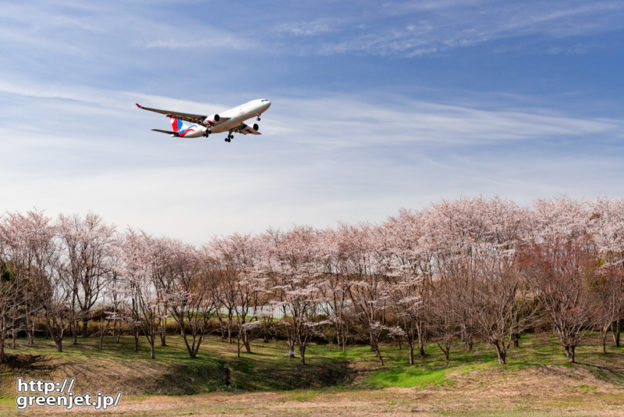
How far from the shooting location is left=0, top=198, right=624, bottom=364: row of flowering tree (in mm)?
41594

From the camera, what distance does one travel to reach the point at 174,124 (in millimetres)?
55750

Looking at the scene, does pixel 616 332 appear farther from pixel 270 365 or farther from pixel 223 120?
pixel 223 120

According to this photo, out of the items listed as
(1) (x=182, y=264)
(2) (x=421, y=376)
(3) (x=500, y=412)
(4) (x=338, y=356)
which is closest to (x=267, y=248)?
(1) (x=182, y=264)

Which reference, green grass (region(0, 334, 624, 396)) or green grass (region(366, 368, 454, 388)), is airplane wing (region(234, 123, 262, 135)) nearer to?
green grass (region(0, 334, 624, 396))

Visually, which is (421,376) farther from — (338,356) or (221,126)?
(221,126)

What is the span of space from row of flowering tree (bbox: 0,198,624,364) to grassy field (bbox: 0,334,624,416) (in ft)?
6.12

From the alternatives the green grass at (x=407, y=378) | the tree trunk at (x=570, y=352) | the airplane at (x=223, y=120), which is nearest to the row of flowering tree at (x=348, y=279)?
the tree trunk at (x=570, y=352)

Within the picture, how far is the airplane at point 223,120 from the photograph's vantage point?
4156 centimetres

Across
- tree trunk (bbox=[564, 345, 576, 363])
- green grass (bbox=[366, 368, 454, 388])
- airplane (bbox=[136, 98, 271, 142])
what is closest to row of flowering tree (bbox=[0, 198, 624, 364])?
tree trunk (bbox=[564, 345, 576, 363])

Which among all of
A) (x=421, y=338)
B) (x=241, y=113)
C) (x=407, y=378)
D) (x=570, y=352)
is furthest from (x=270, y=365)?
(x=570, y=352)

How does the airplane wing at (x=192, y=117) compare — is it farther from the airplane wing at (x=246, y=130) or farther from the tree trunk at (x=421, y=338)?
the tree trunk at (x=421, y=338)

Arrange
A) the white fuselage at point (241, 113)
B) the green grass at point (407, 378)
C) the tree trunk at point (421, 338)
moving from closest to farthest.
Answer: the green grass at point (407, 378), the white fuselage at point (241, 113), the tree trunk at point (421, 338)

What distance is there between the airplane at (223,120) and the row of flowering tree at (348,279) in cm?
1144

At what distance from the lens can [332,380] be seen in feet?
147
